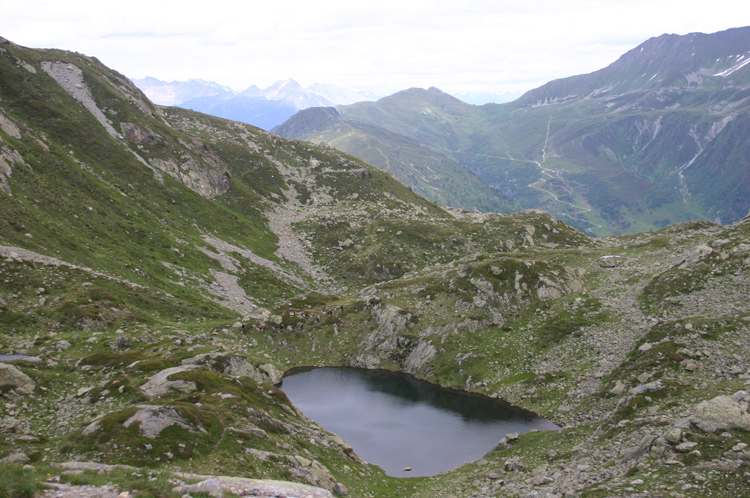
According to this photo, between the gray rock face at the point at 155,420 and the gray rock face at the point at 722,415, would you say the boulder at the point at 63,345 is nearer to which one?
the gray rock face at the point at 155,420

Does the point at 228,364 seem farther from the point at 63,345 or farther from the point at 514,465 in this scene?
the point at 514,465

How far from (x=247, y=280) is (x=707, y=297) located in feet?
313

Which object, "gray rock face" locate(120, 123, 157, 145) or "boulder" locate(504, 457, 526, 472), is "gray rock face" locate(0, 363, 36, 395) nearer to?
"boulder" locate(504, 457, 526, 472)

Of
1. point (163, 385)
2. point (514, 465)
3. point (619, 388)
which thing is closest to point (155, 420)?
point (163, 385)

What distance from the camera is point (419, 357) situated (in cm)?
7681

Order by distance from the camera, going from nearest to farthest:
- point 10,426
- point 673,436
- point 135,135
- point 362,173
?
1. point 10,426
2. point 673,436
3. point 135,135
4. point 362,173

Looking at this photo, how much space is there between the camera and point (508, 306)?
79688 mm

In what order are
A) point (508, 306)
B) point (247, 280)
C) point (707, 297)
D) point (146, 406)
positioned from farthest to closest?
point (247, 280)
point (508, 306)
point (707, 297)
point (146, 406)

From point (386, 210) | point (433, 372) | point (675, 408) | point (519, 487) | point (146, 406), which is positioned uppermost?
point (386, 210)

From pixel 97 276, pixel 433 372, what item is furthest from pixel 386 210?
pixel 97 276

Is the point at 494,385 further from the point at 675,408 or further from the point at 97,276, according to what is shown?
the point at 97,276

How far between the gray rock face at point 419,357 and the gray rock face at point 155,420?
50.6 metres

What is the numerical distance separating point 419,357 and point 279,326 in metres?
29.7

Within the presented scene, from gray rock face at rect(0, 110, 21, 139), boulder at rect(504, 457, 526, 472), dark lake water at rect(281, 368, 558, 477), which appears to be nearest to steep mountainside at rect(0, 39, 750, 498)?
boulder at rect(504, 457, 526, 472)
